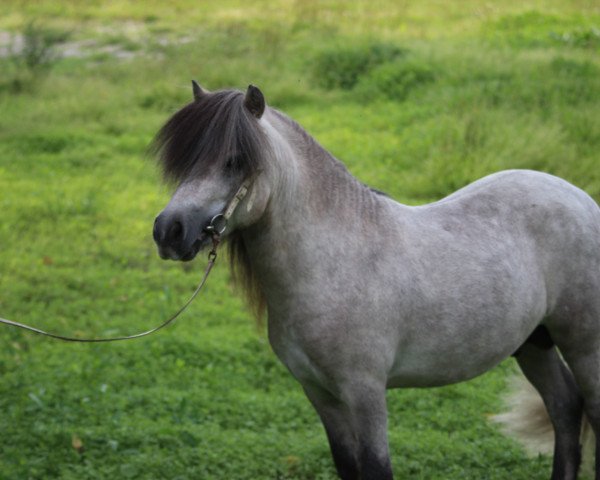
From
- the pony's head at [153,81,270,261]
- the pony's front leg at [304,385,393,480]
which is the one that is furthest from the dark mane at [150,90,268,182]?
the pony's front leg at [304,385,393,480]

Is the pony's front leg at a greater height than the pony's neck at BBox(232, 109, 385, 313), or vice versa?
the pony's neck at BBox(232, 109, 385, 313)

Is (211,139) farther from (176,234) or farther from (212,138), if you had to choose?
(176,234)

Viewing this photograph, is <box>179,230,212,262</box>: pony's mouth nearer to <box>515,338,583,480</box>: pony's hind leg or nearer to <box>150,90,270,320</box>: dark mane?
<box>150,90,270,320</box>: dark mane

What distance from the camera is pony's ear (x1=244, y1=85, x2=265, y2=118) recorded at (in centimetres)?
349

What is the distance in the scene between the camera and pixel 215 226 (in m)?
3.45

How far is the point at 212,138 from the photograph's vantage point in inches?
137

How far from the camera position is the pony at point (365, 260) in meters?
3.51

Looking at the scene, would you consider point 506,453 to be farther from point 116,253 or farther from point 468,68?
point 468,68

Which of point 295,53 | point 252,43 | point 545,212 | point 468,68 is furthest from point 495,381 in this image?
point 252,43

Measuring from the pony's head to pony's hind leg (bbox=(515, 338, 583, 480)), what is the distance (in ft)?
5.80

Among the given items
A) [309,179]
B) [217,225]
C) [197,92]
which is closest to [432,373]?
[309,179]

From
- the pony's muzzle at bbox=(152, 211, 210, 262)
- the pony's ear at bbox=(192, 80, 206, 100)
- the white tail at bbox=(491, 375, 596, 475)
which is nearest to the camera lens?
the pony's muzzle at bbox=(152, 211, 210, 262)

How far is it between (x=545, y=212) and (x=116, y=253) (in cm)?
512

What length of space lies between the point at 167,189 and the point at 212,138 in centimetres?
33
